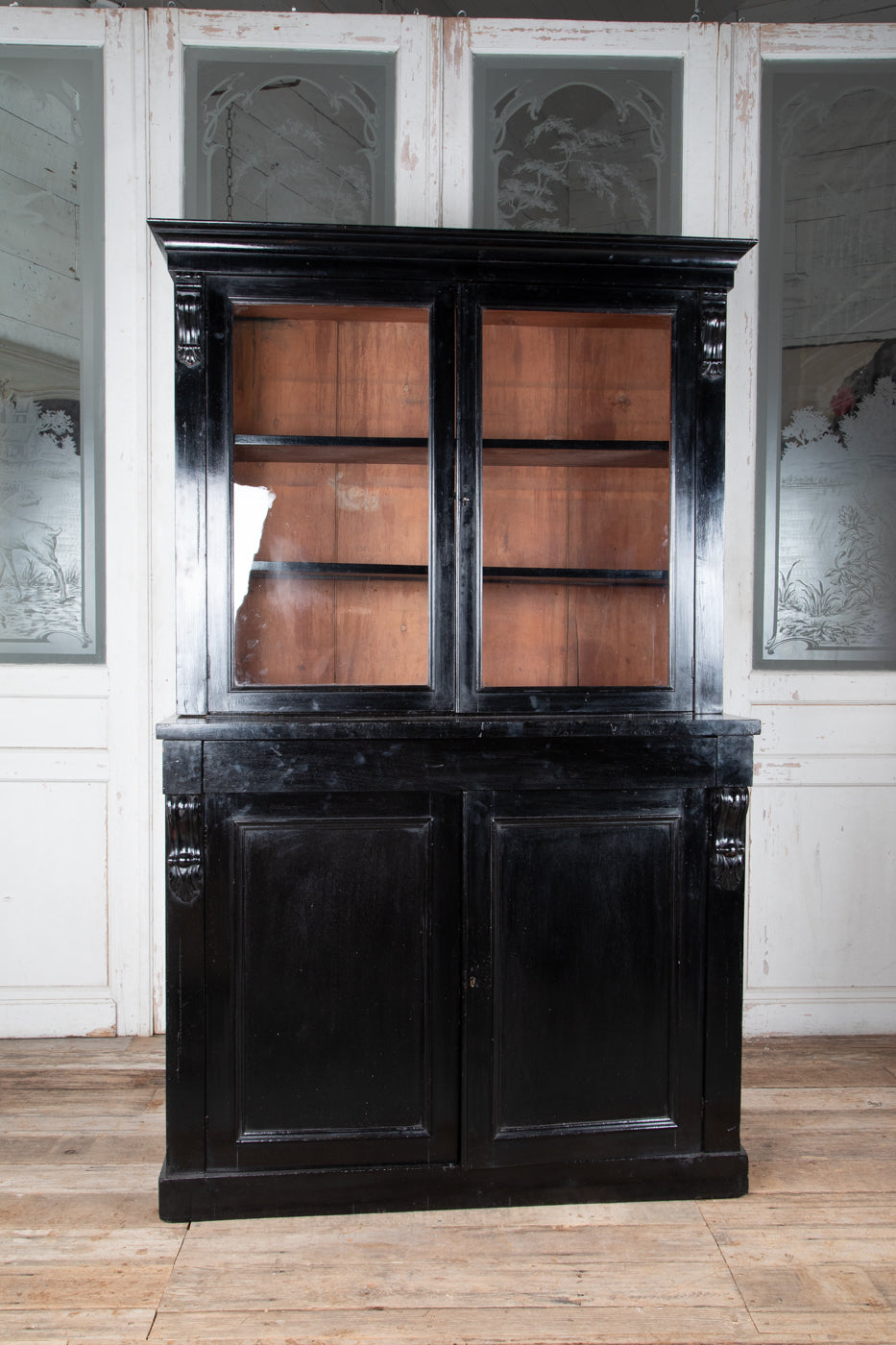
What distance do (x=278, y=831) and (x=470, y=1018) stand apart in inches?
23.7

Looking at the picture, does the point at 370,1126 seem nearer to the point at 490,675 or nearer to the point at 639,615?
the point at 490,675

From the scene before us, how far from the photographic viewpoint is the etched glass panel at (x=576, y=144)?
9.13ft

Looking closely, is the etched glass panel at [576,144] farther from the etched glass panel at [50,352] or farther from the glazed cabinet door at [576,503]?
the etched glass panel at [50,352]

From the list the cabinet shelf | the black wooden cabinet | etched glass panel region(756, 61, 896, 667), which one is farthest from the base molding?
etched glass panel region(756, 61, 896, 667)

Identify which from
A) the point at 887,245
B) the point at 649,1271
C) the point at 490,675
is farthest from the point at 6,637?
the point at 887,245

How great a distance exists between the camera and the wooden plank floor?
1639mm

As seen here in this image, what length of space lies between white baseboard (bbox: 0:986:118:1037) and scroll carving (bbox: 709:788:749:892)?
1.96m

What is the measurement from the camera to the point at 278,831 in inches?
78.1

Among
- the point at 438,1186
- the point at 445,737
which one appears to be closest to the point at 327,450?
the point at 445,737

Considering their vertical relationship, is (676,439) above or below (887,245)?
below

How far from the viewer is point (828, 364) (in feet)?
9.41

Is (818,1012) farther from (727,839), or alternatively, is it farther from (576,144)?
(576,144)

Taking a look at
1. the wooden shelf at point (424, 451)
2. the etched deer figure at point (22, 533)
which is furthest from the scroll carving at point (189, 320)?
the etched deer figure at point (22, 533)

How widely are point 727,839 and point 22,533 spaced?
7.46 ft
